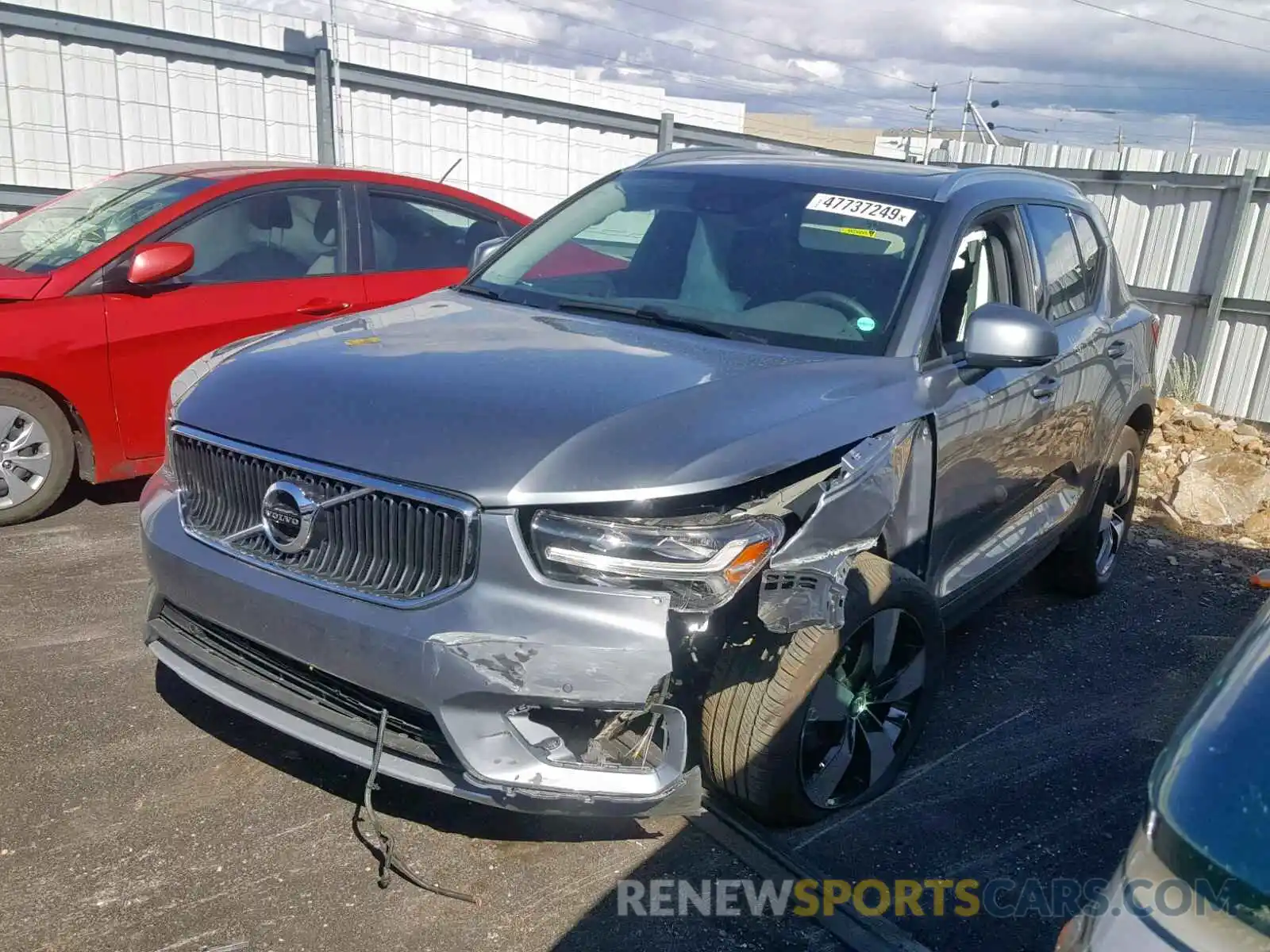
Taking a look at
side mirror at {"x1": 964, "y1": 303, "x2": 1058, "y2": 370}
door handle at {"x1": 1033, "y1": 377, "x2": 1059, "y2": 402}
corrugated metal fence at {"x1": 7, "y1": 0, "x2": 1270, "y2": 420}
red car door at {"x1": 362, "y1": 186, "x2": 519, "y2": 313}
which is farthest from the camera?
corrugated metal fence at {"x1": 7, "y1": 0, "x2": 1270, "y2": 420}

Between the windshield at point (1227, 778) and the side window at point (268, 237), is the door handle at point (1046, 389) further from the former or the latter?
the side window at point (268, 237)

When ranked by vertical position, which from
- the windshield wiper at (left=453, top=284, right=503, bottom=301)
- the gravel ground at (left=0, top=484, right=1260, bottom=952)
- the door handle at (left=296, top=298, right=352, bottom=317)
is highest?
the windshield wiper at (left=453, top=284, right=503, bottom=301)

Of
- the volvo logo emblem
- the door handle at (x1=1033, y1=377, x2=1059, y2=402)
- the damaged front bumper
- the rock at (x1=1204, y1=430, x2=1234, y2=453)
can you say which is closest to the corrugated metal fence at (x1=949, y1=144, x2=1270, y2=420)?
the rock at (x1=1204, y1=430, x2=1234, y2=453)

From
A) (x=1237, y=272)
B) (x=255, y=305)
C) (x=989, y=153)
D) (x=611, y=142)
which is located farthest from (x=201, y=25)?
(x=1237, y=272)

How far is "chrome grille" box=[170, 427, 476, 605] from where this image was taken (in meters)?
2.59

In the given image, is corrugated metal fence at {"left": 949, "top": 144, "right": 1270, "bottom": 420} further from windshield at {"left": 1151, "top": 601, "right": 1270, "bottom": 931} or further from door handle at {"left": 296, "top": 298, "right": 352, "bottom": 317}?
windshield at {"left": 1151, "top": 601, "right": 1270, "bottom": 931}

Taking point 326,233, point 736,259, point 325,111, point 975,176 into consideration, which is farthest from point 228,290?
point 325,111

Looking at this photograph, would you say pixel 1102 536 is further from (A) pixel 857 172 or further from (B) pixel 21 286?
(B) pixel 21 286

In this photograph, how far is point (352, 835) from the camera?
9.95 feet

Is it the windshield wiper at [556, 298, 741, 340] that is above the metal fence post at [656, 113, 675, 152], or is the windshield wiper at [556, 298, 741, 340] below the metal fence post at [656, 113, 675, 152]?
below

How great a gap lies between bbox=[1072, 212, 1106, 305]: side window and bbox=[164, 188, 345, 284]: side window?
3718 millimetres

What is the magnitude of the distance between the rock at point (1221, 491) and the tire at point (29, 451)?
6.35 meters

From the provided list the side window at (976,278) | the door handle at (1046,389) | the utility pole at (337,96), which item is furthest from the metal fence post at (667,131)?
the door handle at (1046,389)

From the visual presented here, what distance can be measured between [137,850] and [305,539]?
0.94 metres
